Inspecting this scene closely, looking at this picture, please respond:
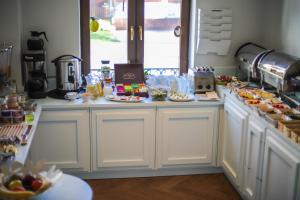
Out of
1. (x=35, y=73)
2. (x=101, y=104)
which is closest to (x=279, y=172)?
(x=101, y=104)

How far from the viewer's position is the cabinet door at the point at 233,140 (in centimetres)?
336

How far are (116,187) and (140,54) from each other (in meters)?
1.27

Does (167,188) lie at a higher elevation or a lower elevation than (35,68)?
lower

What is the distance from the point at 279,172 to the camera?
269cm

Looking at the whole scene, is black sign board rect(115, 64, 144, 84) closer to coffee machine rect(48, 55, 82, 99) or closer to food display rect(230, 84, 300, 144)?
coffee machine rect(48, 55, 82, 99)

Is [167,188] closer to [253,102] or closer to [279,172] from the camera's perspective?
[253,102]

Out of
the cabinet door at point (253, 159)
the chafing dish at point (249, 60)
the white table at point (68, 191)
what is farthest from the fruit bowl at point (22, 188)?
the chafing dish at point (249, 60)

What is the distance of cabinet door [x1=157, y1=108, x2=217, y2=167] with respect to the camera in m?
3.70

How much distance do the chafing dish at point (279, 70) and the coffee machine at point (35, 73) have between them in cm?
179

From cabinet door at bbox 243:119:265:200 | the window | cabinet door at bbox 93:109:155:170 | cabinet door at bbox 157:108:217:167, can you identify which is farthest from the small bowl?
cabinet door at bbox 243:119:265:200

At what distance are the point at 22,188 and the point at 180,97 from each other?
2138 mm

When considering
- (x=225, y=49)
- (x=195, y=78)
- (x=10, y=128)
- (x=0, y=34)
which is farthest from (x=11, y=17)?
(x=225, y=49)

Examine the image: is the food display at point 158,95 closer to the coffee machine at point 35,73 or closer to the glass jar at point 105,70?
the glass jar at point 105,70

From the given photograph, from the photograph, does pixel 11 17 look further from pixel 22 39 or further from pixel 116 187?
pixel 116 187
